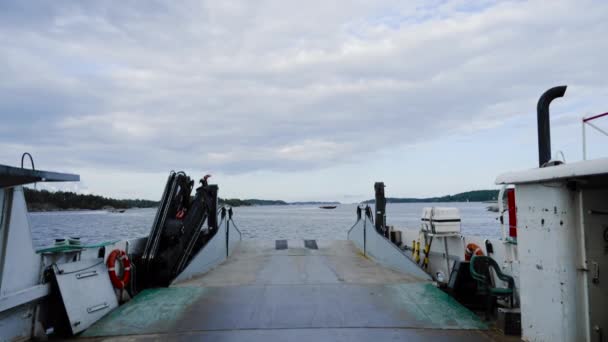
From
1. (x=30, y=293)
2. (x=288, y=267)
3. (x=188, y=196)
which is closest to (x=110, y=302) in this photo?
(x=30, y=293)

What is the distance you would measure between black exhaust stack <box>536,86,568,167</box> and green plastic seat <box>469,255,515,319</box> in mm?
1568

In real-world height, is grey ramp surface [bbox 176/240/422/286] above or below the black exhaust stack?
below

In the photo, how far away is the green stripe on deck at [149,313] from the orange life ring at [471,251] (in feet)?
14.8

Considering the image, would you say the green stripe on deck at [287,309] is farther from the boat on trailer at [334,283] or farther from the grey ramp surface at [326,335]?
the grey ramp surface at [326,335]

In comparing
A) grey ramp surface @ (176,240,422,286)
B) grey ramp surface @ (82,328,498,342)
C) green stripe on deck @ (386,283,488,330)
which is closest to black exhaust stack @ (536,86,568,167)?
green stripe on deck @ (386,283,488,330)

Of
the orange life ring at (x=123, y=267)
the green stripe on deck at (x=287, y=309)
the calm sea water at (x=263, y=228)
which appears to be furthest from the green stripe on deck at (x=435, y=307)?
the calm sea water at (x=263, y=228)

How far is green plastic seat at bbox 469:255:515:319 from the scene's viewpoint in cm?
530

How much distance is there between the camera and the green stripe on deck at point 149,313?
5.00m

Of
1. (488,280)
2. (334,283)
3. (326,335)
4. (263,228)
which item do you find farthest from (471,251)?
(263,228)

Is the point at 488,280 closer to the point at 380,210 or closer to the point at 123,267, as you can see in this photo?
the point at 123,267

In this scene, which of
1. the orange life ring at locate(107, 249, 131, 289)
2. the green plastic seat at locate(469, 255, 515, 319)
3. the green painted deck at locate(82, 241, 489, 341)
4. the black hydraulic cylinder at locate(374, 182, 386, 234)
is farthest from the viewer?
the black hydraulic cylinder at locate(374, 182, 386, 234)

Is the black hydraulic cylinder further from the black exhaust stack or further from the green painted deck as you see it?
the black exhaust stack

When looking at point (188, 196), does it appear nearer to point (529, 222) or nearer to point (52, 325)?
point (52, 325)

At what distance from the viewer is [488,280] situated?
18.9 ft
